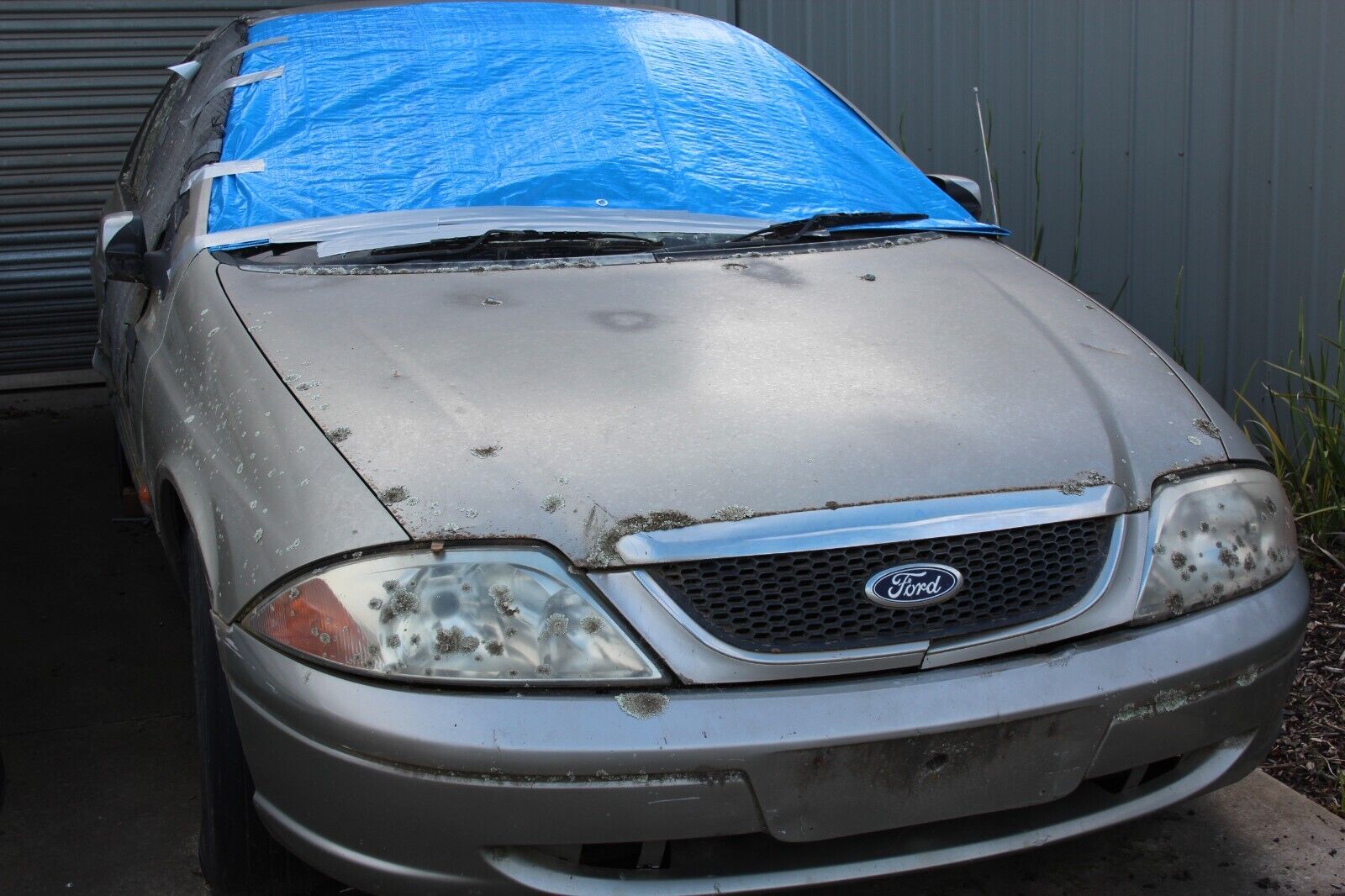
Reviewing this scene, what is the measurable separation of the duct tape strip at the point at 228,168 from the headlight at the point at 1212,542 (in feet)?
6.45

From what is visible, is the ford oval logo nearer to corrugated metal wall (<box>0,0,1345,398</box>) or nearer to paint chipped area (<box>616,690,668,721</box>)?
paint chipped area (<box>616,690,668,721</box>)

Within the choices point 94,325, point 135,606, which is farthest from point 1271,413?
point 94,325

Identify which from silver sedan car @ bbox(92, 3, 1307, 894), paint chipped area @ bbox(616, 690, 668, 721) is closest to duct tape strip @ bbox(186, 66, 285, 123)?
silver sedan car @ bbox(92, 3, 1307, 894)

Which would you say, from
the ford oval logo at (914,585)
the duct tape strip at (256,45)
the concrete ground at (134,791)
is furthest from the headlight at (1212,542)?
the duct tape strip at (256,45)

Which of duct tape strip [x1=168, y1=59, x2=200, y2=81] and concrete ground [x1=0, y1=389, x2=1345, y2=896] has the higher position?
duct tape strip [x1=168, y1=59, x2=200, y2=81]

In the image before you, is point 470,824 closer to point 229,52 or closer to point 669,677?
point 669,677

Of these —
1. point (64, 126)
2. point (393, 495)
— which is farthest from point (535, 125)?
point (64, 126)

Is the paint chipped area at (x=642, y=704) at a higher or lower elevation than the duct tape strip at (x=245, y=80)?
lower

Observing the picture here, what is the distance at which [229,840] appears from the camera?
2062 mm

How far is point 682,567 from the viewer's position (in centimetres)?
176

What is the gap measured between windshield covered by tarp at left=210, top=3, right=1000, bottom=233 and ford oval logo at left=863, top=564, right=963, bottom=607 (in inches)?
48.1

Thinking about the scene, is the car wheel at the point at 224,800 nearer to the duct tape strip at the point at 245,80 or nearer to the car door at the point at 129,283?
the car door at the point at 129,283

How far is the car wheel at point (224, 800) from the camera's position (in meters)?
2.04

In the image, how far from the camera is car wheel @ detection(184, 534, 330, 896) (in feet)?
6.68
